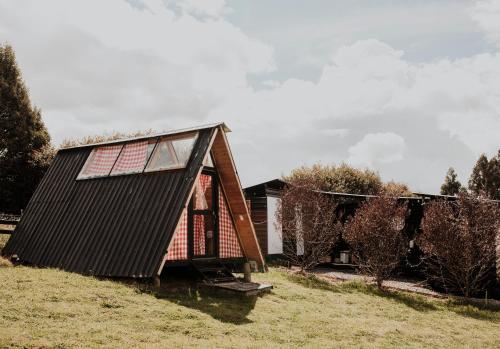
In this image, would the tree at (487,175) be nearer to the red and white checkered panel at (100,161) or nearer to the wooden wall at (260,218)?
the wooden wall at (260,218)

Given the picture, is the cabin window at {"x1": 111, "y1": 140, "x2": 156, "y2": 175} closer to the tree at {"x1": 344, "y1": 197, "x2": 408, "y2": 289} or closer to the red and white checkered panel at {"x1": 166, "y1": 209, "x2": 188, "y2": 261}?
the red and white checkered panel at {"x1": 166, "y1": 209, "x2": 188, "y2": 261}

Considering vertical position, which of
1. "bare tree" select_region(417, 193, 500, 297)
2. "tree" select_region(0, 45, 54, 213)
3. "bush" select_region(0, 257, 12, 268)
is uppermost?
"tree" select_region(0, 45, 54, 213)

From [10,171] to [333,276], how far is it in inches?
728

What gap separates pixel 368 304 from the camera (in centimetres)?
1345

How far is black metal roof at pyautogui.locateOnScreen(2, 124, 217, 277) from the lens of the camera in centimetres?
1113

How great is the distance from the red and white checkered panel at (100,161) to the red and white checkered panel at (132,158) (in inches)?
13.0

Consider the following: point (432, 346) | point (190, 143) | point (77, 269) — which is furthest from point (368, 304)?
point (77, 269)

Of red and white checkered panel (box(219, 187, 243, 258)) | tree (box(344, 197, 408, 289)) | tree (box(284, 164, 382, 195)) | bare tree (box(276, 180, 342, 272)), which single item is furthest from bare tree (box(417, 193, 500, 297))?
tree (box(284, 164, 382, 195))

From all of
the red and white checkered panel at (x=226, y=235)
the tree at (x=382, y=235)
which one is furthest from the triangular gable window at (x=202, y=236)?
the tree at (x=382, y=235)

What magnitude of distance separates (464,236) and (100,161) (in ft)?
41.3

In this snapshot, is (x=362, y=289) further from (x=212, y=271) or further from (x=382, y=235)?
(x=212, y=271)

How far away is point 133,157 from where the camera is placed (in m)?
13.6

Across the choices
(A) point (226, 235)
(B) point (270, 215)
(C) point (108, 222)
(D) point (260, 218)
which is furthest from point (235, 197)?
(B) point (270, 215)

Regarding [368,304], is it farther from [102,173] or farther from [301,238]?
[102,173]
